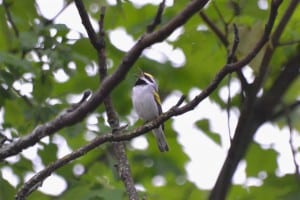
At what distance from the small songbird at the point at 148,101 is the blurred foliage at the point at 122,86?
0.10 metres

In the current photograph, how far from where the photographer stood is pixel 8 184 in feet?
12.8

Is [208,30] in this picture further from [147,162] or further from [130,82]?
[147,162]

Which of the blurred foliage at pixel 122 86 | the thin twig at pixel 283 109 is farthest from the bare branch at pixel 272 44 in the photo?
the thin twig at pixel 283 109

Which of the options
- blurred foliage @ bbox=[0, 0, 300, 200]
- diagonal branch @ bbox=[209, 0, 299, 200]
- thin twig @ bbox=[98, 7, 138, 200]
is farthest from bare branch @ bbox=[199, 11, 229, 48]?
thin twig @ bbox=[98, 7, 138, 200]

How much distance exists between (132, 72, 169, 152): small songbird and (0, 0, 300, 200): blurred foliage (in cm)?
10

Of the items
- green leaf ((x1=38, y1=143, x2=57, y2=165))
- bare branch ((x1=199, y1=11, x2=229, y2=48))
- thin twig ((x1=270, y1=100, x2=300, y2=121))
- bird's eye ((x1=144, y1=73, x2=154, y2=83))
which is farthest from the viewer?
bird's eye ((x1=144, y1=73, x2=154, y2=83))

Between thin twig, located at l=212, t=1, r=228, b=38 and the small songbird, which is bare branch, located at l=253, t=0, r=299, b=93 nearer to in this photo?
thin twig, located at l=212, t=1, r=228, b=38

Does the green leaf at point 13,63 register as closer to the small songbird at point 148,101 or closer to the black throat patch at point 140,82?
the small songbird at point 148,101

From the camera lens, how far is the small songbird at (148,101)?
18.4ft

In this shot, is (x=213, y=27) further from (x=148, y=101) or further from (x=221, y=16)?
(x=148, y=101)

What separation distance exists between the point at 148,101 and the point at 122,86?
1.84 ft

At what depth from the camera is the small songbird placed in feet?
18.4

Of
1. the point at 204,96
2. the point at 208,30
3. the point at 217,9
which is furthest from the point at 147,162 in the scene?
the point at 204,96

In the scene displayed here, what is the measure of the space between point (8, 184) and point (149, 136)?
2.49 meters
